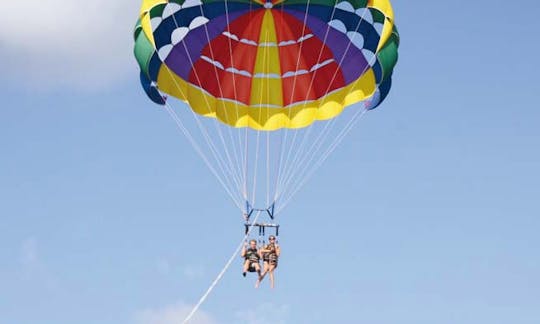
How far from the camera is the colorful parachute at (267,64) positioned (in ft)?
85.8

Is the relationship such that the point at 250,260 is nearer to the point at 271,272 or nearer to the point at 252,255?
the point at 252,255

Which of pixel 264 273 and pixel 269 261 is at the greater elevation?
pixel 269 261

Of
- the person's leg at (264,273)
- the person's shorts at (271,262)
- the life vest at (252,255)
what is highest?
the life vest at (252,255)

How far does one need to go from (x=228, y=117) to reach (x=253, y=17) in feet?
7.77

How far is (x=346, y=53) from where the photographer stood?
26609 millimetres

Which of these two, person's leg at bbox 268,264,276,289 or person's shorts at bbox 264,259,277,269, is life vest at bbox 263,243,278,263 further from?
person's leg at bbox 268,264,276,289

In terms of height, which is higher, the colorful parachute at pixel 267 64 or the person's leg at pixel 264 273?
the colorful parachute at pixel 267 64

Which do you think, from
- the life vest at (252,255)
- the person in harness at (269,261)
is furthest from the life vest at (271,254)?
the life vest at (252,255)

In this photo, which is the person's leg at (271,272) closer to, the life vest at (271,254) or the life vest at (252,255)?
the life vest at (271,254)

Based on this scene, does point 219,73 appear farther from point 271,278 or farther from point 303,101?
point 271,278

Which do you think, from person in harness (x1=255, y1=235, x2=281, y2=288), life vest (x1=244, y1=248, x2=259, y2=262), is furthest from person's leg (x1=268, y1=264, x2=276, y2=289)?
life vest (x1=244, y1=248, x2=259, y2=262)

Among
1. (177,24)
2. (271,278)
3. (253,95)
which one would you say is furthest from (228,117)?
(271,278)

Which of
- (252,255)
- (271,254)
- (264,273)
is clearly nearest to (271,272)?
(264,273)

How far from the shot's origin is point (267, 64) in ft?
89.0
